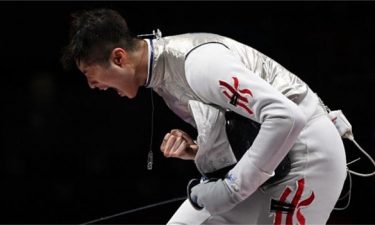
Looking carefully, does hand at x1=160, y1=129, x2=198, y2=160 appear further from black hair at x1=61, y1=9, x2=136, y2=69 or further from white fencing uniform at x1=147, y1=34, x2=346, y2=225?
black hair at x1=61, y1=9, x2=136, y2=69

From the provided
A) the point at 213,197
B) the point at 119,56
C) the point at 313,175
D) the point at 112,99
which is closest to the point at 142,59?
the point at 119,56

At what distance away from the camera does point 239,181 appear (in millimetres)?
1214

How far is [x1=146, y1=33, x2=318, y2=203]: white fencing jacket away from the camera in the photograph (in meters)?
1.17

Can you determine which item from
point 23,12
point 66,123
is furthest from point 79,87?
point 23,12

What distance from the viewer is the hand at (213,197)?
1240mm

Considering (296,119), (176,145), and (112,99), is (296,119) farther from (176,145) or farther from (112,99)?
(112,99)

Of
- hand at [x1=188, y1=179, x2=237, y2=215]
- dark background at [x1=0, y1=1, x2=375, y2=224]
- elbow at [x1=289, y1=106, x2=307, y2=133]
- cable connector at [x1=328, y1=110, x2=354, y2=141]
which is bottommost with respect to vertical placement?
dark background at [x1=0, y1=1, x2=375, y2=224]

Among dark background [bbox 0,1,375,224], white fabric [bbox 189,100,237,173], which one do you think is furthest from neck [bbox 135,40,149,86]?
dark background [bbox 0,1,375,224]

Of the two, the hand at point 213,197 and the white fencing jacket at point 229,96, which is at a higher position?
the white fencing jacket at point 229,96

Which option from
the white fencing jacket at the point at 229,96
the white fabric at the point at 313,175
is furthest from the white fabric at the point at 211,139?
the white fabric at the point at 313,175

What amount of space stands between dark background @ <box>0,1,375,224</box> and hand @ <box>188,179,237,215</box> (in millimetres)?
1375

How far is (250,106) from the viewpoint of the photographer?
1192 mm

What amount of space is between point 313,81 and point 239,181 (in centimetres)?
169

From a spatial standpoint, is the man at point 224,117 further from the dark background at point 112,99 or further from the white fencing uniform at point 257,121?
the dark background at point 112,99
